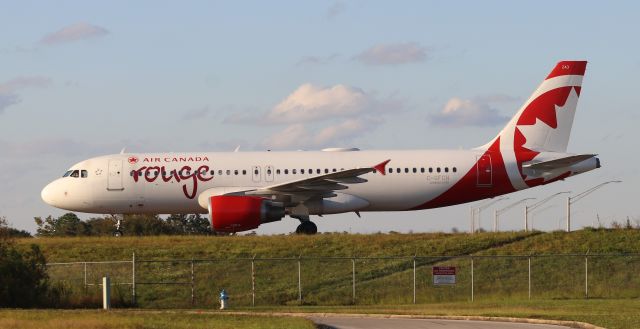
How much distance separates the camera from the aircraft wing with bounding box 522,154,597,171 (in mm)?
43938

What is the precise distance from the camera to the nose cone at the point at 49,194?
47.2 meters

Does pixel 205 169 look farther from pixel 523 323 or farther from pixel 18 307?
pixel 523 323

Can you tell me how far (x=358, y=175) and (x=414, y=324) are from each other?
1869 centimetres

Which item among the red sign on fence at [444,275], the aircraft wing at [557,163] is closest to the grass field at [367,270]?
the red sign on fence at [444,275]

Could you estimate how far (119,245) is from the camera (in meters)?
43.4

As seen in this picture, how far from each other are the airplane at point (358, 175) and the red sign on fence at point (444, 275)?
744cm

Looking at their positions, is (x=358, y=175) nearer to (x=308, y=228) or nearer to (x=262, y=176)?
(x=308, y=228)

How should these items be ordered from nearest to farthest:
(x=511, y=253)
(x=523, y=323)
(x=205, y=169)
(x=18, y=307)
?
(x=523, y=323), (x=18, y=307), (x=511, y=253), (x=205, y=169)

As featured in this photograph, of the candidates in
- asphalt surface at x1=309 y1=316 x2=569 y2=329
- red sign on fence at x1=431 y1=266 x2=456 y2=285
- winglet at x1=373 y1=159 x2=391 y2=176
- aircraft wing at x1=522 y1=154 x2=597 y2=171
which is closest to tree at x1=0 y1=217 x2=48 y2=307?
asphalt surface at x1=309 y1=316 x2=569 y2=329

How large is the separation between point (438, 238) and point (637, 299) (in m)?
10.7

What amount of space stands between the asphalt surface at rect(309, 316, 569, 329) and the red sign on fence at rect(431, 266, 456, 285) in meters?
10.2

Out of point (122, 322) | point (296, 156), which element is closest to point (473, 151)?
point (296, 156)

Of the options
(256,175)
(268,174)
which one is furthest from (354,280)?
(256,175)

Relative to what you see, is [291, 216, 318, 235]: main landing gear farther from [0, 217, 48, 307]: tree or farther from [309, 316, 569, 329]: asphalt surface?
[309, 316, 569, 329]: asphalt surface
